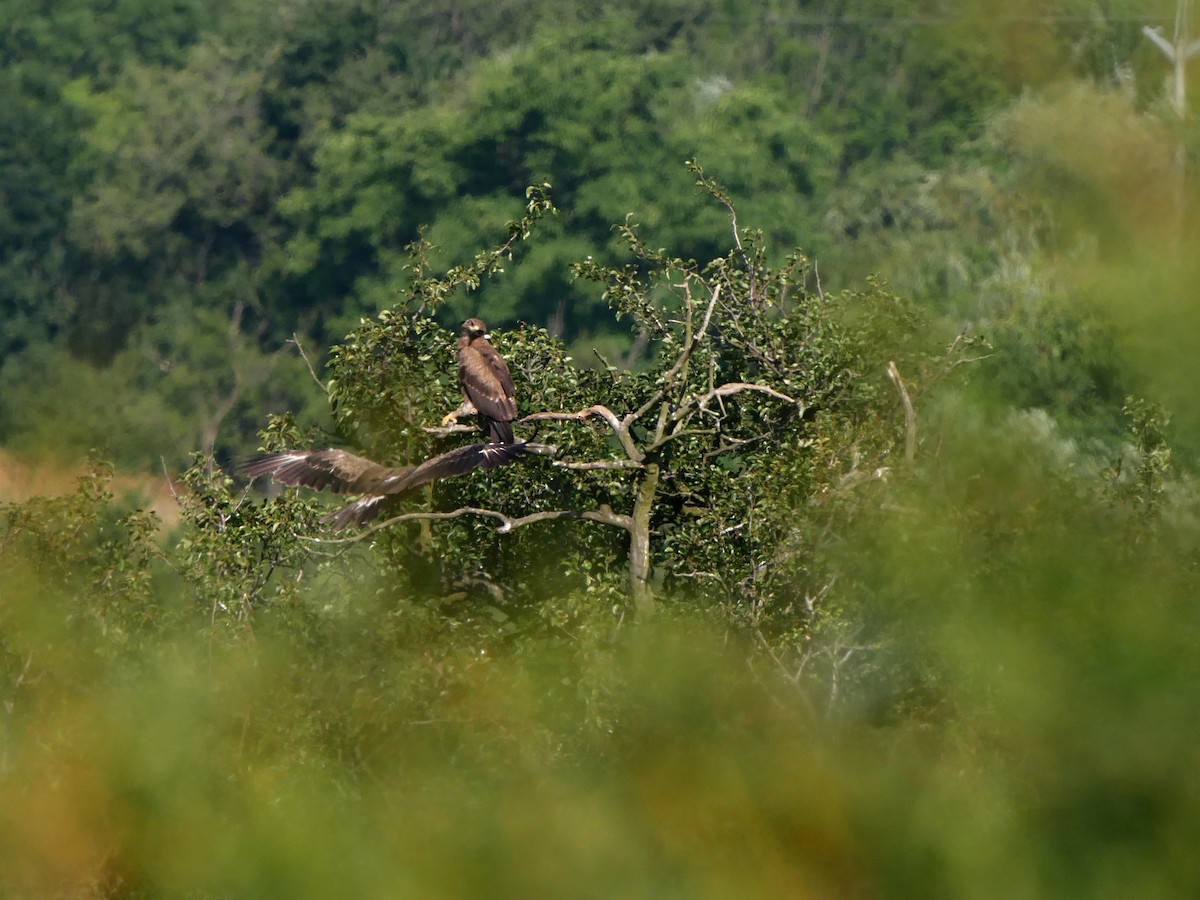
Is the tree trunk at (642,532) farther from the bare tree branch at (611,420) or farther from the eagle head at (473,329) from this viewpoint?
the eagle head at (473,329)

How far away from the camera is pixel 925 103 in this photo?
3462cm

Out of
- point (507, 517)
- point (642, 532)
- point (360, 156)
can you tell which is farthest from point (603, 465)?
point (360, 156)

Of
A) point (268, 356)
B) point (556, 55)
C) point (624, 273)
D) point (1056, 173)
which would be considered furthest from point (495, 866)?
point (556, 55)

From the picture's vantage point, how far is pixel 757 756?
546 cm

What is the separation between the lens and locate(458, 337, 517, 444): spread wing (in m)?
9.46

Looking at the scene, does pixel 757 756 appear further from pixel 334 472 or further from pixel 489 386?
pixel 489 386

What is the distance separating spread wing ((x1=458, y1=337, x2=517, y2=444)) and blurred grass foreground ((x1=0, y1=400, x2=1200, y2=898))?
7.94 ft

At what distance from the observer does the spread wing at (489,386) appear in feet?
31.0

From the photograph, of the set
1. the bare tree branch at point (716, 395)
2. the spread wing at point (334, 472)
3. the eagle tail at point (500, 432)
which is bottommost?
the spread wing at point (334, 472)

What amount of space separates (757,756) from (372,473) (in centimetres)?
413

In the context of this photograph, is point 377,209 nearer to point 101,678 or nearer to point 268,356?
point 268,356

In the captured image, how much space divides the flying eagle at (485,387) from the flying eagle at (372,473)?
13 centimetres

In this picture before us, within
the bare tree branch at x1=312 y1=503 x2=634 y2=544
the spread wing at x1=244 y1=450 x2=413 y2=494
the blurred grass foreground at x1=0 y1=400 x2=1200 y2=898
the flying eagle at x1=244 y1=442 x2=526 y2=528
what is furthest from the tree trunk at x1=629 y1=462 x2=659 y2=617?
the blurred grass foreground at x1=0 y1=400 x2=1200 y2=898

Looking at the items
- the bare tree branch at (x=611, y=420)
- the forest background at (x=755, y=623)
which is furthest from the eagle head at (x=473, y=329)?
the bare tree branch at (x=611, y=420)
